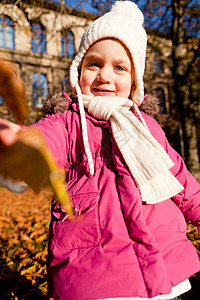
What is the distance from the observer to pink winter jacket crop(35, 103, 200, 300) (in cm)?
109

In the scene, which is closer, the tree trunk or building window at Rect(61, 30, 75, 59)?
building window at Rect(61, 30, 75, 59)

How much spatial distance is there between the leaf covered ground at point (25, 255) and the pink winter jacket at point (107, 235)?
1.88ft

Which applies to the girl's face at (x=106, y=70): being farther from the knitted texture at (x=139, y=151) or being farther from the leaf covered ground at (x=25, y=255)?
the leaf covered ground at (x=25, y=255)

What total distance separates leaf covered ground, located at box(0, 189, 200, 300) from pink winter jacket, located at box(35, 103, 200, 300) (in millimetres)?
573

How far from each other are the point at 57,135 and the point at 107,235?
20.6 inches

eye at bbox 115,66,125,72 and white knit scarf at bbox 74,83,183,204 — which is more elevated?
eye at bbox 115,66,125,72

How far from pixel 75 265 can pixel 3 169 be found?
75cm

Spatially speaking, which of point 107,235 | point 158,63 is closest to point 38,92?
point 158,63

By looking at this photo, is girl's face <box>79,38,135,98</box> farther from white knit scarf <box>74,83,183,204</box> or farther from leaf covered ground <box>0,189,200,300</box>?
leaf covered ground <box>0,189,200,300</box>

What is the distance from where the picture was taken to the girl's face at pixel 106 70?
151 centimetres

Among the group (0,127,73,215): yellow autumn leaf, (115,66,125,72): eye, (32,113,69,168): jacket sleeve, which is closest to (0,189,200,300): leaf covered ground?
(32,113,69,168): jacket sleeve

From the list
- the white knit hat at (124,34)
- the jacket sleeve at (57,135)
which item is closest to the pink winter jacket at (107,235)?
the jacket sleeve at (57,135)

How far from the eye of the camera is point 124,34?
1.56 metres

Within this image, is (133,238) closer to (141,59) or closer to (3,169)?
(3,169)
